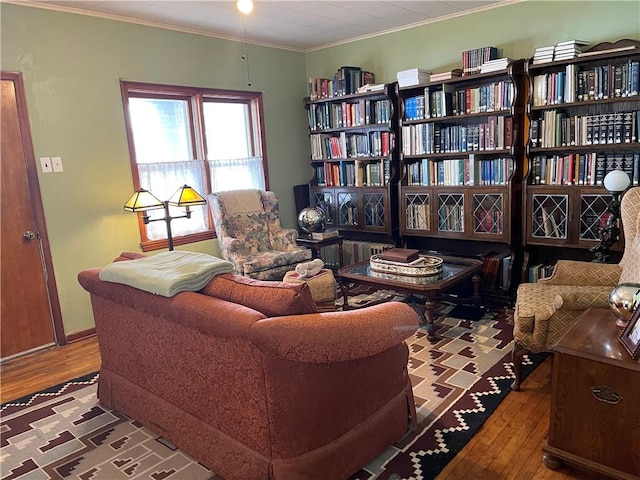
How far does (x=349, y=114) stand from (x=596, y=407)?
3.69 metres

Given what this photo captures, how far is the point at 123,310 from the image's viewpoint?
236 centimetres

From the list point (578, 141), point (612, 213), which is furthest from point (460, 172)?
point (612, 213)

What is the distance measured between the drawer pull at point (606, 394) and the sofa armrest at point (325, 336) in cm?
78

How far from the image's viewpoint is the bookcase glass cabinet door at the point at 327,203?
5094 millimetres

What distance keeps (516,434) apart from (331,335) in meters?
1.18

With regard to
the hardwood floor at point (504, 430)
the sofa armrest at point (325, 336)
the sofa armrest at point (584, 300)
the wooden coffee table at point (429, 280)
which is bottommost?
the hardwood floor at point (504, 430)

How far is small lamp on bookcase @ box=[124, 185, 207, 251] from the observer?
371 centimetres

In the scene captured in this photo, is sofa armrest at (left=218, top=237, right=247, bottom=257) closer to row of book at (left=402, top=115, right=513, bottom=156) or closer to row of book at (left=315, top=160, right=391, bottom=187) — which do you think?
row of book at (left=315, top=160, right=391, bottom=187)

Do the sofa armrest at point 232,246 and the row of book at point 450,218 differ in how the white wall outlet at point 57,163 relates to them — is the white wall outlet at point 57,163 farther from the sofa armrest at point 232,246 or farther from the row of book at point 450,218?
the row of book at point 450,218

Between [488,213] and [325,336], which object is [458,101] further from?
[325,336]

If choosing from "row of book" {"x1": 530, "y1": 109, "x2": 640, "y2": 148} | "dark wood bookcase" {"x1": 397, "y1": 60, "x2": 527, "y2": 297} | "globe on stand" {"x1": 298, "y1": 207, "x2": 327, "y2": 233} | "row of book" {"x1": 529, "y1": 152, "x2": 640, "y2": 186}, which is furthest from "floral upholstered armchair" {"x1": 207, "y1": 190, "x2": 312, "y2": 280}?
"row of book" {"x1": 530, "y1": 109, "x2": 640, "y2": 148}

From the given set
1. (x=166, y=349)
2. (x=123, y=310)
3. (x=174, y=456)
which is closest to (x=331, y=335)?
(x=166, y=349)

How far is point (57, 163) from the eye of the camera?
11.6ft

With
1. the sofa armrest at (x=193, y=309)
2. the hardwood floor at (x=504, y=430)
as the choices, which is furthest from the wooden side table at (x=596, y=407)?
the sofa armrest at (x=193, y=309)
